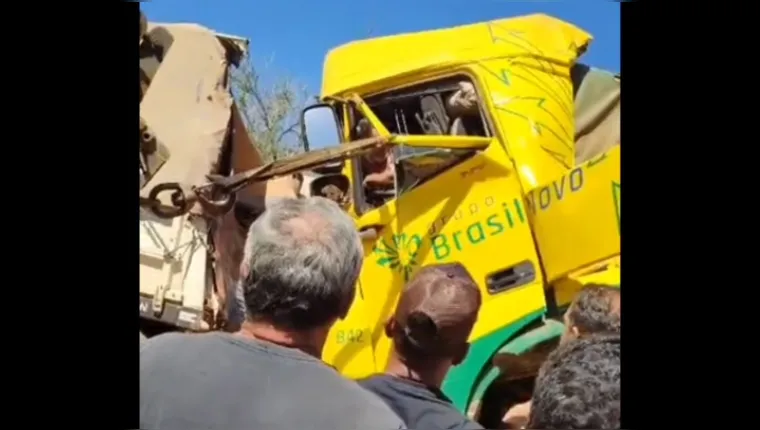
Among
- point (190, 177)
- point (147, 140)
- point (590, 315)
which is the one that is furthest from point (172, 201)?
point (590, 315)

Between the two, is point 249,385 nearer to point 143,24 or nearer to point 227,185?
point 227,185

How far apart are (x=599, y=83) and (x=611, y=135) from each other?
0.64 ft

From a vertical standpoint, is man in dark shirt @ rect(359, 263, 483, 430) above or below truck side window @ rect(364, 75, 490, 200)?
below

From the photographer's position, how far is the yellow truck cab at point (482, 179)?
11.4 feet

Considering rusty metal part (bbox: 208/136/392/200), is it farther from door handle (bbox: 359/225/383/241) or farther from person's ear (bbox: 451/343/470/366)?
person's ear (bbox: 451/343/470/366)

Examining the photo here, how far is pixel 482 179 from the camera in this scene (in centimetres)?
362

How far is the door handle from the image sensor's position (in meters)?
3.61

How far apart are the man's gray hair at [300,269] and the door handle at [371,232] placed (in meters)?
0.87

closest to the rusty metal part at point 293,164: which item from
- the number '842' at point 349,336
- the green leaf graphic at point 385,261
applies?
the green leaf graphic at point 385,261

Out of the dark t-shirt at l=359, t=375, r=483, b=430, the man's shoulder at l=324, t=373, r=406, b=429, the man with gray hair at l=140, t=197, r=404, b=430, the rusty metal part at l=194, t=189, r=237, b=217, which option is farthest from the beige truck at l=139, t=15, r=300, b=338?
the man's shoulder at l=324, t=373, r=406, b=429
